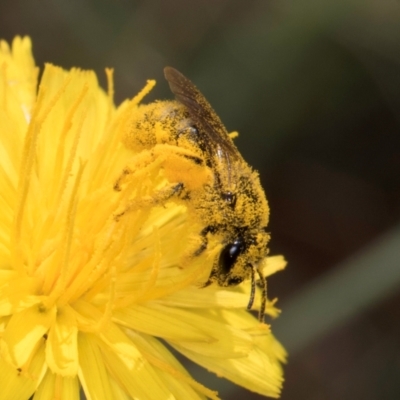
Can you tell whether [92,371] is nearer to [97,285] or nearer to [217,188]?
[97,285]

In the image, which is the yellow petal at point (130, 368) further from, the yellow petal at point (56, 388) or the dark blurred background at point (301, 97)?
the dark blurred background at point (301, 97)

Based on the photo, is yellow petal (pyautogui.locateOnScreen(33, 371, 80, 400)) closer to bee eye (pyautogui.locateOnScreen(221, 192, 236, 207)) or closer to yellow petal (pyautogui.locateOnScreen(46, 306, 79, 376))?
yellow petal (pyautogui.locateOnScreen(46, 306, 79, 376))

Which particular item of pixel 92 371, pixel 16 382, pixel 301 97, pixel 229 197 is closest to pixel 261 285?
pixel 229 197

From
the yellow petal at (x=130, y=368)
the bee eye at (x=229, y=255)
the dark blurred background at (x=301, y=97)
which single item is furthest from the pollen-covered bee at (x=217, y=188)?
the dark blurred background at (x=301, y=97)

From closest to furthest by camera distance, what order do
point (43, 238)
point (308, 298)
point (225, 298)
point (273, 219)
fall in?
1. point (43, 238)
2. point (225, 298)
3. point (308, 298)
4. point (273, 219)

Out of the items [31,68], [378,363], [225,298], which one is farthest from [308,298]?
[31,68]

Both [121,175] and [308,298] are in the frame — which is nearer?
[121,175]

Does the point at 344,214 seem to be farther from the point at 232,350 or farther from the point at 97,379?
the point at 97,379

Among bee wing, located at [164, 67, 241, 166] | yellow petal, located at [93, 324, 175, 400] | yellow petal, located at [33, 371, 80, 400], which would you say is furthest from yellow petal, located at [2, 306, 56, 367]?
bee wing, located at [164, 67, 241, 166]
